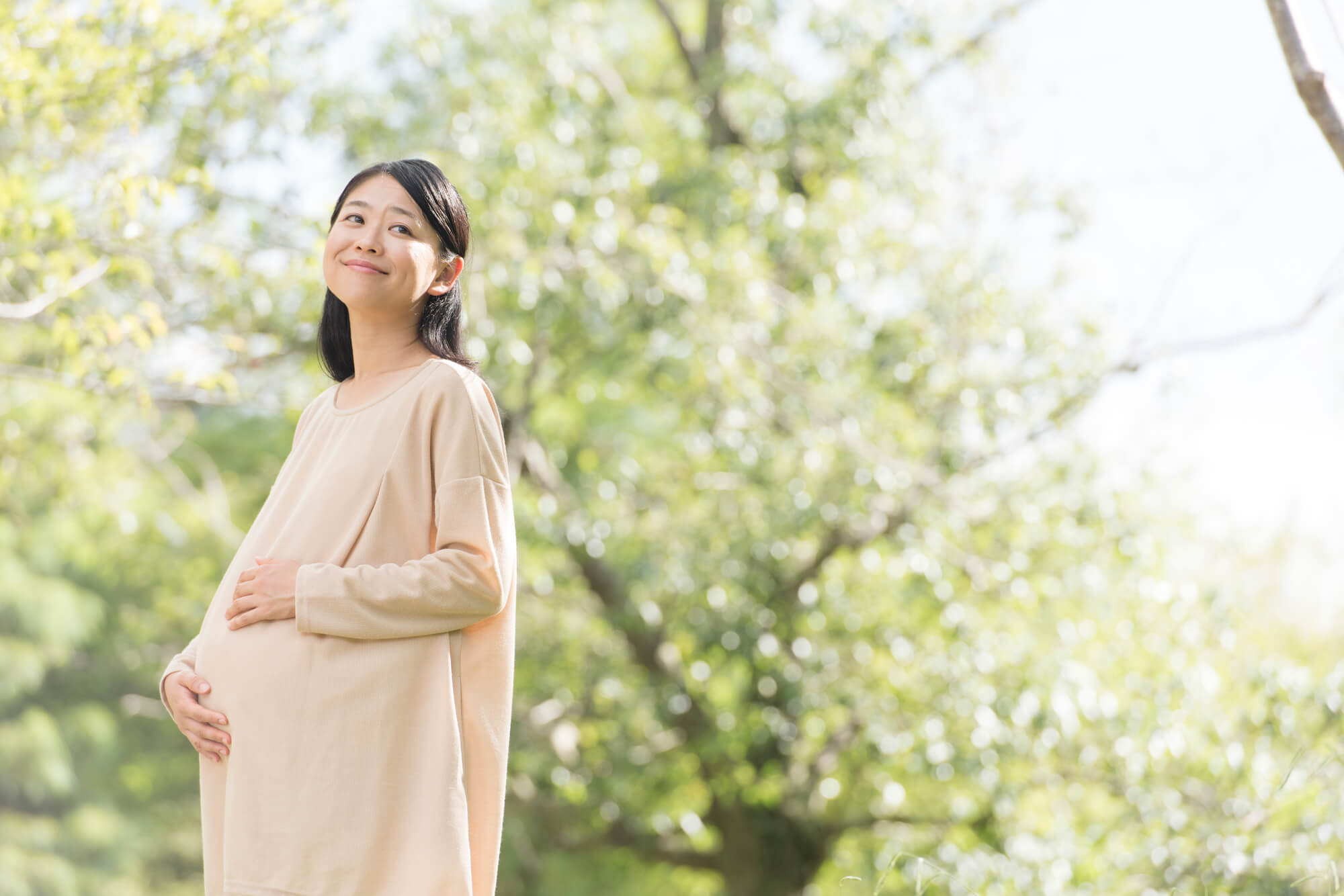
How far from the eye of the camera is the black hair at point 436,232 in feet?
4.88

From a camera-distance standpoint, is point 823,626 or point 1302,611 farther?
point 1302,611

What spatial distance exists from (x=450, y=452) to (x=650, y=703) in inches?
169

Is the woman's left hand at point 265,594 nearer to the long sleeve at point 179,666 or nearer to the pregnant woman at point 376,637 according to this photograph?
the pregnant woman at point 376,637

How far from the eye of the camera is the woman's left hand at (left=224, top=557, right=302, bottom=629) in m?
1.36

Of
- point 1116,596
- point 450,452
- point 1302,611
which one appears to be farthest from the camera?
point 1302,611

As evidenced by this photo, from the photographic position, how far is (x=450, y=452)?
4.54 feet

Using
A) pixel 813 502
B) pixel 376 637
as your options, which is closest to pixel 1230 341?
pixel 813 502

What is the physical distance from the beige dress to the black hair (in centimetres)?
11

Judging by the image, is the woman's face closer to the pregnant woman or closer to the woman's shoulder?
the pregnant woman

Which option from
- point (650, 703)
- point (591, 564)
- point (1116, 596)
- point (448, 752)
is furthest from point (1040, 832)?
point (448, 752)

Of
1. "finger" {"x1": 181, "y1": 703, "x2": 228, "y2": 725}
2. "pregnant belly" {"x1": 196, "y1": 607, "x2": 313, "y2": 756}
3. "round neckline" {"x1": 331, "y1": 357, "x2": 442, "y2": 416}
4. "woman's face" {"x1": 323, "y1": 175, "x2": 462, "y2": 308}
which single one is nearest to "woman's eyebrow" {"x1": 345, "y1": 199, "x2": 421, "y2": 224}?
"woman's face" {"x1": 323, "y1": 175, "x2": 462, "y2": 308}

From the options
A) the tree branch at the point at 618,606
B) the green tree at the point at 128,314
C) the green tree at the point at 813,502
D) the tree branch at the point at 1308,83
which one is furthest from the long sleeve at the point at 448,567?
the tree branch at the point at 618,606

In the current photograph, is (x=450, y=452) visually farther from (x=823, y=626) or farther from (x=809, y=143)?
(x=809, y=143)

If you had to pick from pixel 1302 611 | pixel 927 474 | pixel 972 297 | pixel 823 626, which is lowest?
pixel 1302 611
